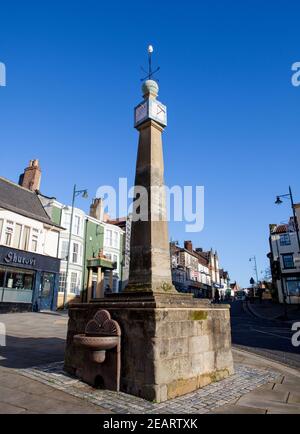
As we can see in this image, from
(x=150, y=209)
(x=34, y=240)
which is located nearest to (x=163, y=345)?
(x=150, y=209)

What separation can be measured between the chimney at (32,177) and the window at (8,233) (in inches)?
261

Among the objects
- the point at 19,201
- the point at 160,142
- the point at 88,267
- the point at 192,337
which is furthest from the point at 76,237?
the point at 192,337

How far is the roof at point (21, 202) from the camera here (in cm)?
2183

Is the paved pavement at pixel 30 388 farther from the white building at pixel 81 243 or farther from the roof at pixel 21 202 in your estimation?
the white building at pixel 81 243

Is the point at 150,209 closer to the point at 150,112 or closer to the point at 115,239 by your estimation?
the point at 150,112

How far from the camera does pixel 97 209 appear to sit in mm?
34594

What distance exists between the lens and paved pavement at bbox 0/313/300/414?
4246mm

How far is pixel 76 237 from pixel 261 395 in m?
25.8

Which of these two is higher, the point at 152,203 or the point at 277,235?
the point at 277,235

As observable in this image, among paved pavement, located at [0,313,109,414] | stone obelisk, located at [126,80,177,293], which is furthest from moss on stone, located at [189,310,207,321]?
paved pavement, located at [0,313,109,414]

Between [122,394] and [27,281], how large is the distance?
19.4m

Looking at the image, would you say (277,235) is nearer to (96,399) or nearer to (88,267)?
(88,267)
